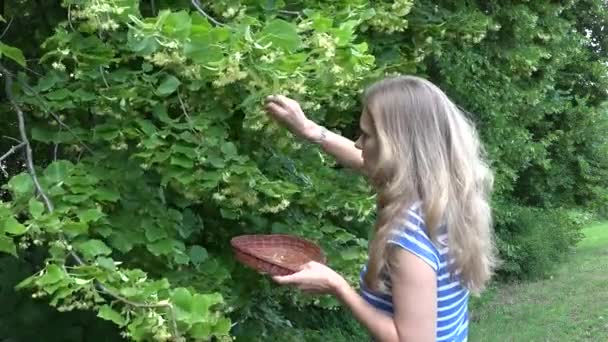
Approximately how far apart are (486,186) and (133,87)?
3.75ft

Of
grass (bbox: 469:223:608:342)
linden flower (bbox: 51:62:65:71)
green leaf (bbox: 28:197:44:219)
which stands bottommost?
grass (bbox: 469:223:608:342)

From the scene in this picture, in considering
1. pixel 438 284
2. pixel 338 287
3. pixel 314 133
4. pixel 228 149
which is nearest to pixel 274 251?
pixel 228 149

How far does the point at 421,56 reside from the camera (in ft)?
14.9

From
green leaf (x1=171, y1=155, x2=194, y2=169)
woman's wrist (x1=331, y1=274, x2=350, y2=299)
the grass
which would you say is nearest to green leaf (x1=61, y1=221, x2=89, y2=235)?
green leaf (x1=171, y1=155, x2=194, y2=169)

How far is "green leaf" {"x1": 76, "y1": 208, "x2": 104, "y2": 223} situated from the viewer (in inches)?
94.6

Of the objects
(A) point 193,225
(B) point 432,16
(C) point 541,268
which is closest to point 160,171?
(A) point 193,225

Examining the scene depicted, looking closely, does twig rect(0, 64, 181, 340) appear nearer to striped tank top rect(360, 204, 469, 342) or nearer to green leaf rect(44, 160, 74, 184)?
green leaf rect(44, 160, 74, 184)

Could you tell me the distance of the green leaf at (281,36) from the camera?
7.72ft

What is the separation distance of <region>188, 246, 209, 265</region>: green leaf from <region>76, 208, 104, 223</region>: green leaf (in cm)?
62

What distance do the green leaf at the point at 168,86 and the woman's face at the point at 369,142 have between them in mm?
661

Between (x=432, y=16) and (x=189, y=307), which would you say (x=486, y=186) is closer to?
(x=189, y=307)

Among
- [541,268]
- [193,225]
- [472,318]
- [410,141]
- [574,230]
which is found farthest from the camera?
[574,230]

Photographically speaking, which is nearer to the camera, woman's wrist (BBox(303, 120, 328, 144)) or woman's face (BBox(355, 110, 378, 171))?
woman's face (BBox(355, 110, 378, 171))

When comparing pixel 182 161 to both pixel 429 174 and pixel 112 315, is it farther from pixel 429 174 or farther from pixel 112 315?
pixel 429 174
